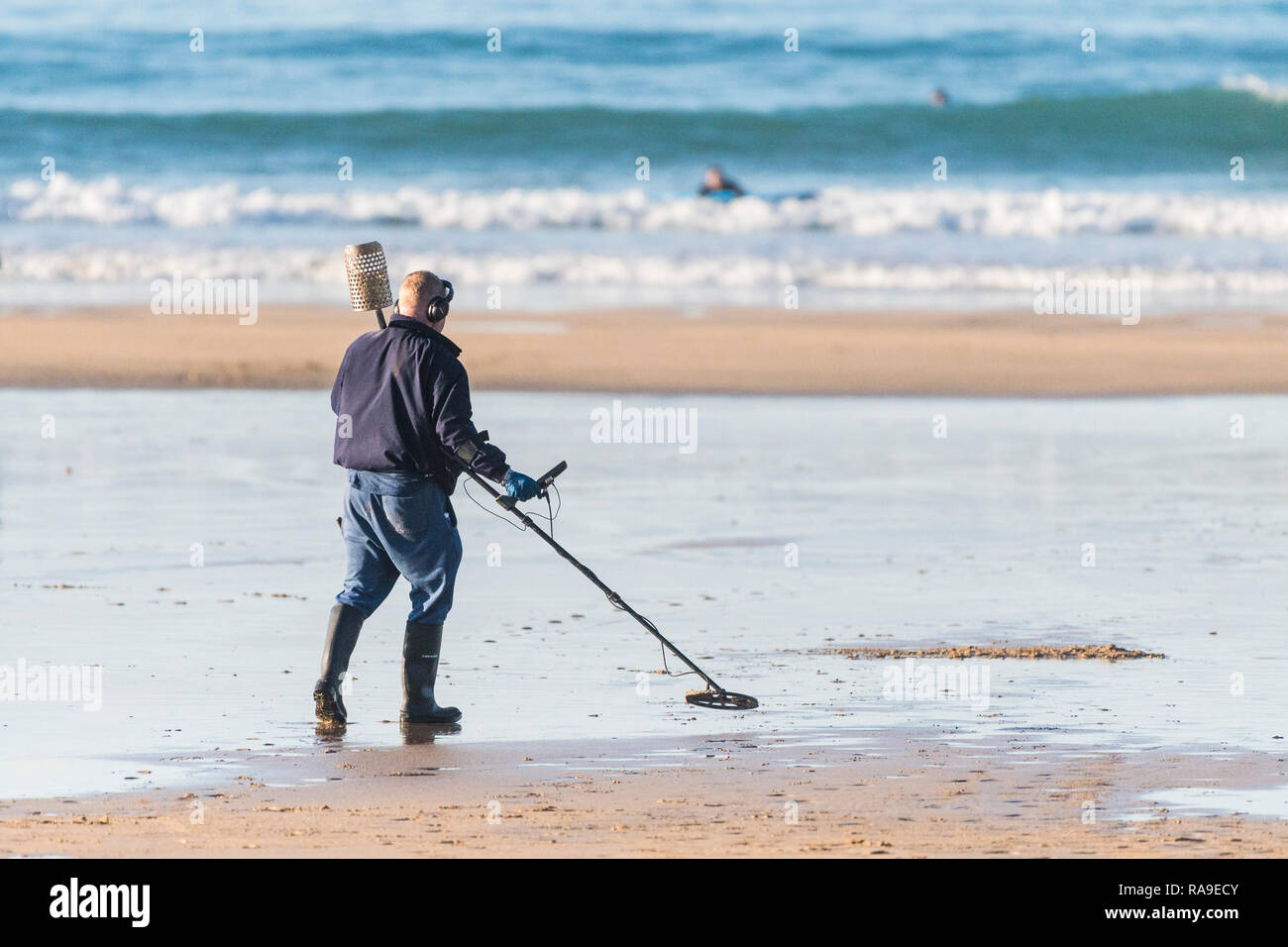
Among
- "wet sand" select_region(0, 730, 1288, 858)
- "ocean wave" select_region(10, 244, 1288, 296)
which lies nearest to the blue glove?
"wet sand" select_region(0, 730, 1288, 858)

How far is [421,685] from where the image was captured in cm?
671

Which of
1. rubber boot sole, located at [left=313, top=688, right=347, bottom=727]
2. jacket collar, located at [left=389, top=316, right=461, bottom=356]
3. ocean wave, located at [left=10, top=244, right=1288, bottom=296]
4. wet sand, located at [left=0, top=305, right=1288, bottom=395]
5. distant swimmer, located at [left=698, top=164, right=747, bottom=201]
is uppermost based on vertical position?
distant swimmer, located at [left=698, top=164, right=747, bottom=201]

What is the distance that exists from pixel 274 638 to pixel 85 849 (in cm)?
288

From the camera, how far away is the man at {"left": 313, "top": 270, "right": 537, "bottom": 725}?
260 inches

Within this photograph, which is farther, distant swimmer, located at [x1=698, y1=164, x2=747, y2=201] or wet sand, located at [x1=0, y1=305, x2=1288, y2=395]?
distant swimmer, located at [x1=698, y1=164, x2=747, y2=201]

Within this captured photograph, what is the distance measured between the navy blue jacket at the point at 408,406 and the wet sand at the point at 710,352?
9.01 meters

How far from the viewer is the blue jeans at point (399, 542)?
6.67 meters

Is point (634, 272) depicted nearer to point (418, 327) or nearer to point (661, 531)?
point (661, 531)

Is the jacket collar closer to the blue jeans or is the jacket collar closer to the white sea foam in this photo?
the blue jeans

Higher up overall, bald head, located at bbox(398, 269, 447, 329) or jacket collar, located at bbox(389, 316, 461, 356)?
bald head, located at bbox(398, 269, 447, 329)

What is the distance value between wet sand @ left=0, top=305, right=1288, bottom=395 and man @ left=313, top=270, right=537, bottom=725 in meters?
8.97

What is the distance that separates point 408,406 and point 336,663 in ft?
2.64

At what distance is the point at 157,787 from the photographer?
583 centimetres

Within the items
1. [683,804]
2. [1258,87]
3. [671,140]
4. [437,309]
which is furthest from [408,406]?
[1258,87]
